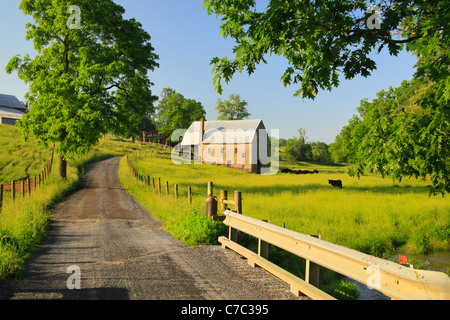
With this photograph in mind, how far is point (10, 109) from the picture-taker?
78.4 metres

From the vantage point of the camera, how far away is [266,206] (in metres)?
16.2

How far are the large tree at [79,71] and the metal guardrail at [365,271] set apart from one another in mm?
19114

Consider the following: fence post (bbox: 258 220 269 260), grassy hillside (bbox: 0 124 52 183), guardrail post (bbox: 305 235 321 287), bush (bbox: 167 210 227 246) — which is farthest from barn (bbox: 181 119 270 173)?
guardrail post (bbox: 305 235 321 287)

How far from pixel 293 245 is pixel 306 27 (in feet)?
12.0

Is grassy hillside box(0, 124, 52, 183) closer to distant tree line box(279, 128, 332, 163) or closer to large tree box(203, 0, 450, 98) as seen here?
large tree box(203, 0, 450, 98)

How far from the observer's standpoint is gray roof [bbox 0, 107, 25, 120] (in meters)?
73.1

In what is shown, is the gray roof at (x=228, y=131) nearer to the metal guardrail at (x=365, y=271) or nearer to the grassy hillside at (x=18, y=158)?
the grassy hillside at (x=18, y=158)

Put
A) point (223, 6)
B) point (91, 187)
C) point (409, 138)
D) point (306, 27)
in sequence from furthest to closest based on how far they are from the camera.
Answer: point (91, 187) → point (409, 138) → point (223, 6) → point (306, 27)

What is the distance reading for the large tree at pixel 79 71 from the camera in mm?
21672

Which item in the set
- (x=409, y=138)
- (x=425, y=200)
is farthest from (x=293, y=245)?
(x=425, y=200)

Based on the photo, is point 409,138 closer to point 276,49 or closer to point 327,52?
point 327,52

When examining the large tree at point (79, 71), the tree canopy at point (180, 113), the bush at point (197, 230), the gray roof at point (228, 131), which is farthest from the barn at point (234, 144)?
the bush at point (197, 230)

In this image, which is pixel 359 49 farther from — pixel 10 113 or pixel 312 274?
pixel 10 113

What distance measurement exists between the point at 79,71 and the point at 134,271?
2118 centimetres
